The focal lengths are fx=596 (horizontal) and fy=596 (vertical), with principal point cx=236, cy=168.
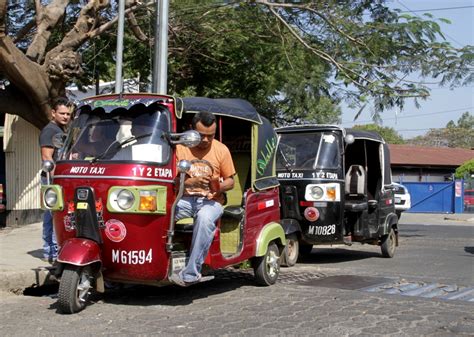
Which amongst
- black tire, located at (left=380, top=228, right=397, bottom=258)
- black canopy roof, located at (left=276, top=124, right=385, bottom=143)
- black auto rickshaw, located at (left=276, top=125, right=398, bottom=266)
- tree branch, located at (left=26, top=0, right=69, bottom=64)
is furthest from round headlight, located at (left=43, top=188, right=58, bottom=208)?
black tire, located at (left=380, top=228, right=397, bottom=258)

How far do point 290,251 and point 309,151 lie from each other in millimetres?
1725

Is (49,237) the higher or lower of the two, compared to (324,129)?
lower

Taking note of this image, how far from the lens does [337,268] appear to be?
32.3 feet

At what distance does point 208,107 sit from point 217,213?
4.29 feet

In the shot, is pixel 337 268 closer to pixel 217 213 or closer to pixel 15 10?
pixel 217 213

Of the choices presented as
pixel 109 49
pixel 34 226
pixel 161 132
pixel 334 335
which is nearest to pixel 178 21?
pixel 109 49

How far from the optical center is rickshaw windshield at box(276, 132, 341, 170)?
32.7 ft

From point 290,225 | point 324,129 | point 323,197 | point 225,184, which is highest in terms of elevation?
point 324,129

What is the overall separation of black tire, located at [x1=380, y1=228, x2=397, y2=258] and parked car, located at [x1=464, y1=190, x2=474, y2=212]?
2041 cm

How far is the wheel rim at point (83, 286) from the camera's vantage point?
6059 mm

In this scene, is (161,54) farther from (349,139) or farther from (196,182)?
(196,182)

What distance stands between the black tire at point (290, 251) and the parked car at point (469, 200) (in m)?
22.7

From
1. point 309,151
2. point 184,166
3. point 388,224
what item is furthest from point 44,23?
point 388,224

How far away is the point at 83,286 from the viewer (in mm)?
6105
